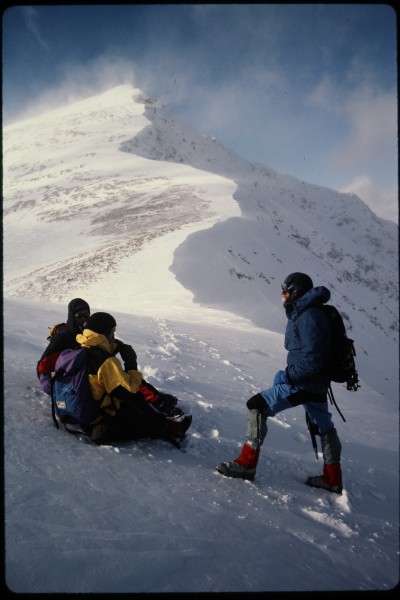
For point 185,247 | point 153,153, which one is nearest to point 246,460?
point 185,247

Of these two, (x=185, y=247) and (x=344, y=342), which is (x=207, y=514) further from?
(x=185, y=247)

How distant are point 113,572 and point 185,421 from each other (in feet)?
6.26

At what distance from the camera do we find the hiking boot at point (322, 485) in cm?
352

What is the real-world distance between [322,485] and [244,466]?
807 mm

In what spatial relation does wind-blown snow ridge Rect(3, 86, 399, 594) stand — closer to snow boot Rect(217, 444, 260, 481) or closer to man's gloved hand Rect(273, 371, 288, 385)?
snow boot Rect(217, 444, 260, 481)

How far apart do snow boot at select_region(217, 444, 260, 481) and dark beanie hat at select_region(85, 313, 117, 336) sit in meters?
1.62

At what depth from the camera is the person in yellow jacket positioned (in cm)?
331

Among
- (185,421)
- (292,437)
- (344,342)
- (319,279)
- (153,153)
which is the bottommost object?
(292,437)

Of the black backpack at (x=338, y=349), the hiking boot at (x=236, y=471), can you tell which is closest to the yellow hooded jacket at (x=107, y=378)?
the hiking boot at (x=236, y=471)

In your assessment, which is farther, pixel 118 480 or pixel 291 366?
pixel 291 366

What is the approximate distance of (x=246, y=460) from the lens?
11.2ft

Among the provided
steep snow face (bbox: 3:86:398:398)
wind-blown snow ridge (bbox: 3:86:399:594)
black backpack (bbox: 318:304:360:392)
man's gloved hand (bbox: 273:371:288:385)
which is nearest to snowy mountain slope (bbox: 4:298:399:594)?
wind-blown snow ridge (bbox: 3:86:399:594)

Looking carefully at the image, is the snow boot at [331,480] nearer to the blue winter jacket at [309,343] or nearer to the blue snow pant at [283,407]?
the blue snow pant at [283,407]

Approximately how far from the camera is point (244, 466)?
341 centimetres
